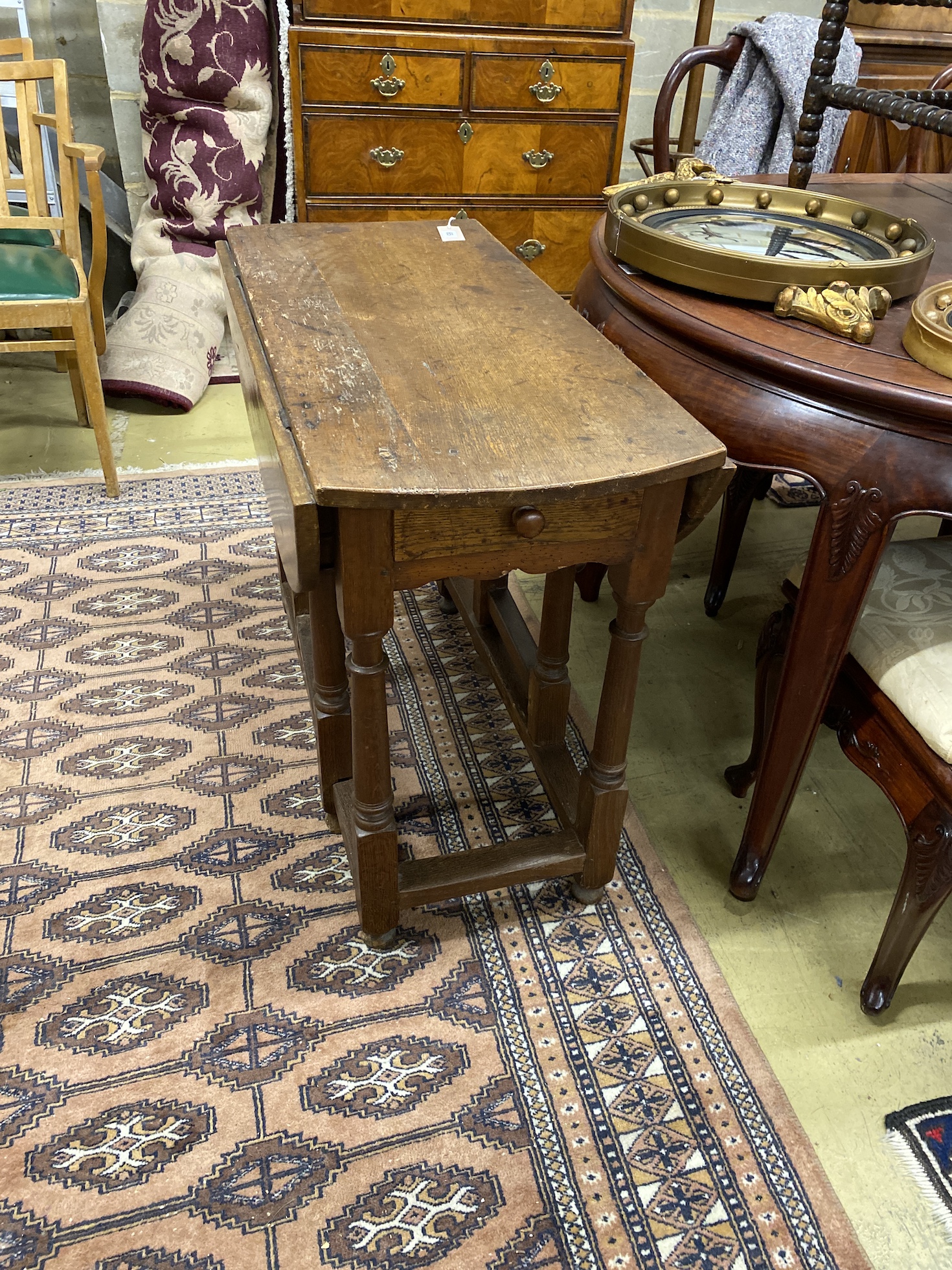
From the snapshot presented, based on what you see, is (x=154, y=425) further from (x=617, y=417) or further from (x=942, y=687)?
(x=942, y=687)

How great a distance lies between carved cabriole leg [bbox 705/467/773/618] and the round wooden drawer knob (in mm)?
1172

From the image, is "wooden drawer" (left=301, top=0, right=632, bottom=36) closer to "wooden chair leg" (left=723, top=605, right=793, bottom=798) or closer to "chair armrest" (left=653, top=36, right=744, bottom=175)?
"chair armrest" (left=653, top=36, right=744, bottom=175)

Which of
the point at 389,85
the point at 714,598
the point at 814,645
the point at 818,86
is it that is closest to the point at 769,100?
the point at 389,85

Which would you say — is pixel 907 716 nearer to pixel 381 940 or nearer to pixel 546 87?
pixel 381 940

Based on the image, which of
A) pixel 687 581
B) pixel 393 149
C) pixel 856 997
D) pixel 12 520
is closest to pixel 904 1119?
pixel 856 997

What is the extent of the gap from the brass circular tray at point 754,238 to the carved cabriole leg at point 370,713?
579mm

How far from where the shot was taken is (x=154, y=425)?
299 centimetres

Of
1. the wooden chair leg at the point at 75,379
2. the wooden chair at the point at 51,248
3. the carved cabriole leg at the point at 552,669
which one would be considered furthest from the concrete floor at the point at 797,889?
the wooden chair at the point at 51,248

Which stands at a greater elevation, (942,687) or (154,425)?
(942,687)

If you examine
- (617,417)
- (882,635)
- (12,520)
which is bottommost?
(12,520)

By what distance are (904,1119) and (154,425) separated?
2.68 m

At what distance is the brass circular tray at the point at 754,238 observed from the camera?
1.24 m

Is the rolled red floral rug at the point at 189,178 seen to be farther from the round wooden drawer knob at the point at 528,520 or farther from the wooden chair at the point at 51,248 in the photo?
the round wooden drawer knob at the point at 528,520

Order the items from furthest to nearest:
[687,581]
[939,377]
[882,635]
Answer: [687,581], [882,635], [939,377]
